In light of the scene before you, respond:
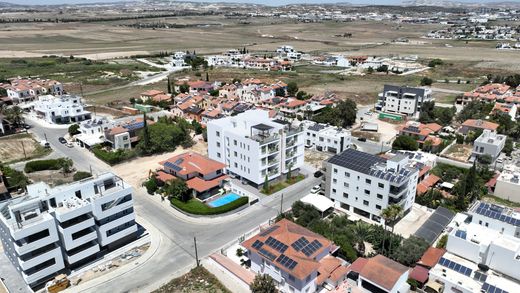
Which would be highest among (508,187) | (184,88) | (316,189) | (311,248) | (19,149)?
(184,88)

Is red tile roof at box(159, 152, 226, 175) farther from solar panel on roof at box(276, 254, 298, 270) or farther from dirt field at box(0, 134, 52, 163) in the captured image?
dirt field at box(0, 134, 52, 163)

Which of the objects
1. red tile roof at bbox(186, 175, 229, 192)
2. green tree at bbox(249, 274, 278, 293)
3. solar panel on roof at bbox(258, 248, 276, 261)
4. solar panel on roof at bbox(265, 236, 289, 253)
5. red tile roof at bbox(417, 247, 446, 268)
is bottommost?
red tile roof at bbox(417, 247, 446, 268)

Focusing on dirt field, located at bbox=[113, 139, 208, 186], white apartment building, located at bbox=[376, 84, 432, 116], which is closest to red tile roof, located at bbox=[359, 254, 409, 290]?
dirt field, located at bbox=[113, 139, 208, 186]

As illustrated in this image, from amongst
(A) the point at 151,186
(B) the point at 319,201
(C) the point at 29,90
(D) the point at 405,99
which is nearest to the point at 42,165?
(A) the point at 151,186

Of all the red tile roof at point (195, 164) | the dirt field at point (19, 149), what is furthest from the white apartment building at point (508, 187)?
the dirt field at point (19, 149)

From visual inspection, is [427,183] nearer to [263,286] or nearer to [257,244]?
[257,244]

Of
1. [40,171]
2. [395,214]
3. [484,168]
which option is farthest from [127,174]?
[484,168]
